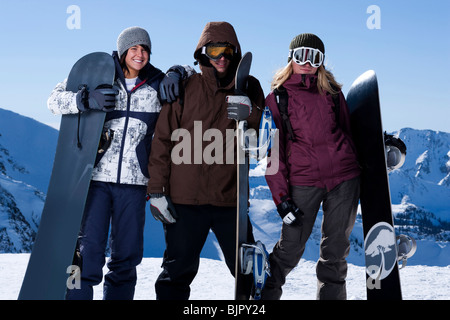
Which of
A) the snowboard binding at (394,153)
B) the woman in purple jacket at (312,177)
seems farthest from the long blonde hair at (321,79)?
the snowboard binding at (394,153)

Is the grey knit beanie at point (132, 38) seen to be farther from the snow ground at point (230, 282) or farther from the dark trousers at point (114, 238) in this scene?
the snow ground at point (230, 282)

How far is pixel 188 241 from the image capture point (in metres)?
3.38

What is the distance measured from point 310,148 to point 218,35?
3.65ft

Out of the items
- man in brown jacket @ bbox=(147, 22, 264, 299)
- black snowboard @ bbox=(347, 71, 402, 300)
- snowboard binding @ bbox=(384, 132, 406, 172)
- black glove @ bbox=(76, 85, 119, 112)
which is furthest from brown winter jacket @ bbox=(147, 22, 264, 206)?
snowboard binding @ bbox=(384, 132, 406, 172)

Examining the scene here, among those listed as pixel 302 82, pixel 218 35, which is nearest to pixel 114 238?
pixel 218 35

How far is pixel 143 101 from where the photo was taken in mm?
3516

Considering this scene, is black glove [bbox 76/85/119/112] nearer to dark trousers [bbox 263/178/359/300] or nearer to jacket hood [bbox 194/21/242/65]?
jacket hood [bbox 194/21/242/65]

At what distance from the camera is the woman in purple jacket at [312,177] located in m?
3.38
